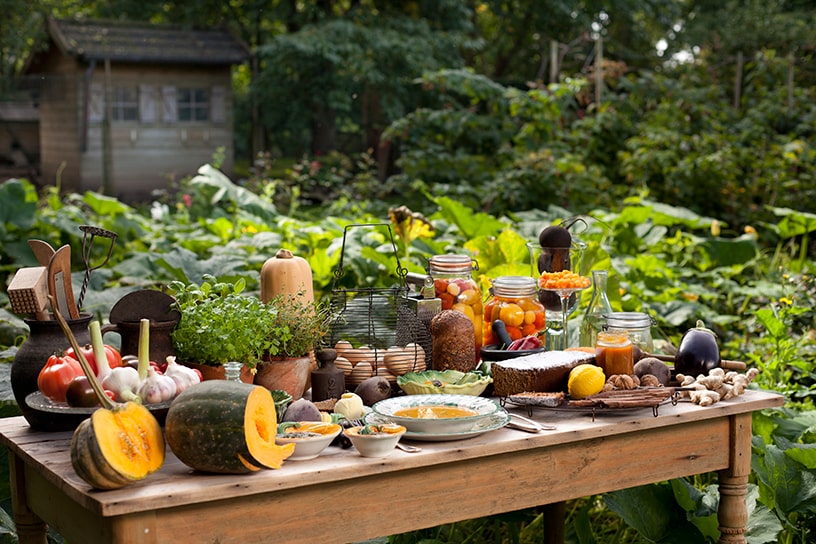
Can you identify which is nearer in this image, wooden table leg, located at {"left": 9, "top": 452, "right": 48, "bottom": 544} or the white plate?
the white plate

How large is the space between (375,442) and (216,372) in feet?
1.59

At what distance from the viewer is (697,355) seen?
267 centimetres

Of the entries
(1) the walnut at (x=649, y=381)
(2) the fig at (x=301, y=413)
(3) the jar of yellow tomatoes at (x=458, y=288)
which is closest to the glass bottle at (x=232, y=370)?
(2) the fig at (x=301, y=413)

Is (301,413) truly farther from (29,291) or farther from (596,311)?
(596,311)

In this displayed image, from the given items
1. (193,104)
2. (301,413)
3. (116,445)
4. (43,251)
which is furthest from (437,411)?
(193,104)

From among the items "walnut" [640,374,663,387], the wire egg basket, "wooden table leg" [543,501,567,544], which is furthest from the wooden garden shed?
"walnut" [640,374,663,387]

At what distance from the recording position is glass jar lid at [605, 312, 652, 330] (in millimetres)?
2654

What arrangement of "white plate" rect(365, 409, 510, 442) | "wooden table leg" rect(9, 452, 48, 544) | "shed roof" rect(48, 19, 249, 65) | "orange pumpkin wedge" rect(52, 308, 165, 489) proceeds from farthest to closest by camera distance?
"shed roof" rect(48, 19, 249, 65) < "wooden table leg" rect(9, 452, 48, 544) < "white plate" rect(365, 409, 510, 442) < "orange pumpkin wedge" rect(52, 308, 165, 489)

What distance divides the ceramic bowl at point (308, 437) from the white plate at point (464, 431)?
0.15 m

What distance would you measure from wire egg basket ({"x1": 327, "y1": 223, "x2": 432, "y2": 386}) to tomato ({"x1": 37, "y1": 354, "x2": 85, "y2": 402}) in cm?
67

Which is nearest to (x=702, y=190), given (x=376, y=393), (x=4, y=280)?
(x=4, y=280)

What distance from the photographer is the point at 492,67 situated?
19.1 m

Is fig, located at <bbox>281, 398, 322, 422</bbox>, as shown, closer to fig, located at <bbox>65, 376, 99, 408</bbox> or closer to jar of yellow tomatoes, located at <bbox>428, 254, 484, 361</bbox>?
fig, located at <bbox>65, 376, 99, 408</bbox>

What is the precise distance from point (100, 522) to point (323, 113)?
14.7 metres
